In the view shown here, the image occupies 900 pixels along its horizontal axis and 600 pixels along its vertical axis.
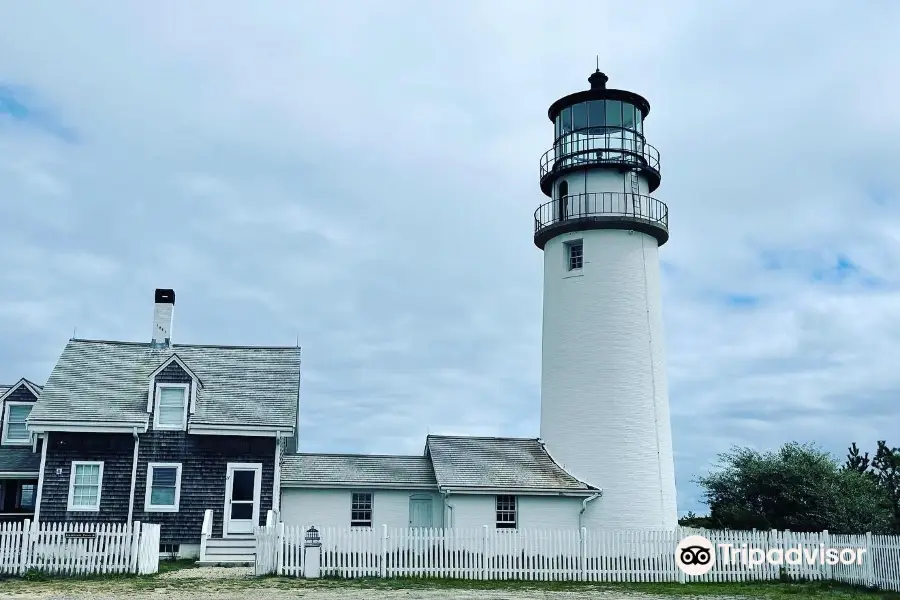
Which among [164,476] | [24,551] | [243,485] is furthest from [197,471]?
[24,551]

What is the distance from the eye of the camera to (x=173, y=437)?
24031mm

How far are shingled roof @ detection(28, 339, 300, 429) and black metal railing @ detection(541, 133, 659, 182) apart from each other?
10119 millimetres

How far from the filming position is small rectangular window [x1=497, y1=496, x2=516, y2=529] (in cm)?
2389

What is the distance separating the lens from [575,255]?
2631 centimetres

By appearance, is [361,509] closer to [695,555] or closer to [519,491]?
[519,491]

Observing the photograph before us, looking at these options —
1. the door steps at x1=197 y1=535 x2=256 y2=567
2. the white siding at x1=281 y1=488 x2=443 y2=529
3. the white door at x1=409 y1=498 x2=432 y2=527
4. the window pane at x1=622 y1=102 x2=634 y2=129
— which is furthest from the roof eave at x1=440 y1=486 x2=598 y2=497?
the window pane at x1=622 y1=102 x2=634 y2=129

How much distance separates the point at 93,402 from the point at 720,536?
16.5 m

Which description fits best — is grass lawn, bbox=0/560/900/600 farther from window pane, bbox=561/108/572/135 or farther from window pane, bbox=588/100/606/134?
window pane, bbox=561/108/572/135

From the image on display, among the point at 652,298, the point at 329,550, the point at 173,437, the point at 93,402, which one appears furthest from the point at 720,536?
the point at 93,402

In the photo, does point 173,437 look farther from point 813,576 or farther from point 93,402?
point 813,576

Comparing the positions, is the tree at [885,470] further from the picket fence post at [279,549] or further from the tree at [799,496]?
the picket fence post at [279,549]

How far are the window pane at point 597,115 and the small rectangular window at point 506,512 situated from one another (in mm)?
10897

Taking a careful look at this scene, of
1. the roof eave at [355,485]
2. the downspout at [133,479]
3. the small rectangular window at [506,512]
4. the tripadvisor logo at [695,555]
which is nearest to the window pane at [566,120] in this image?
the small rectangular window at [506,512]

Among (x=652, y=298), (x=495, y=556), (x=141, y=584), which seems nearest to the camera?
(x=141, y=584)
